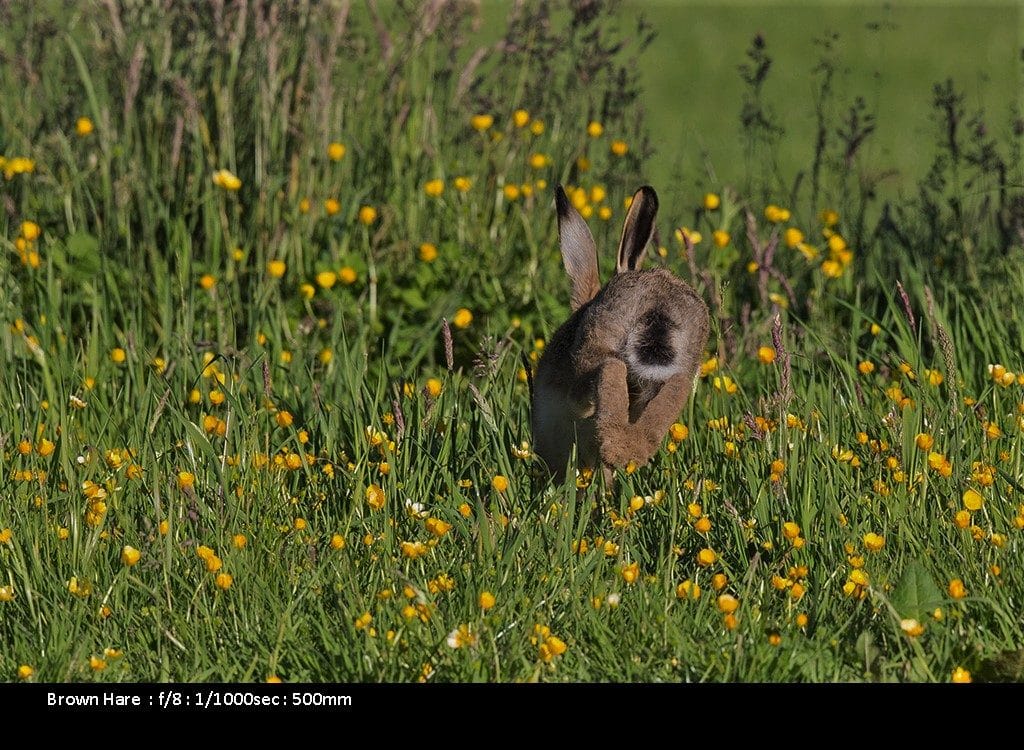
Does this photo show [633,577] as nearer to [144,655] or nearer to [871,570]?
[871,570]

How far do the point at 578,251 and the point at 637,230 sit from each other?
0.21 metres

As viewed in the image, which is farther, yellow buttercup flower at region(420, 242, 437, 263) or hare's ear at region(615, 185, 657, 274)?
yellow buttercup flower at region(420, 242, 437, 263)

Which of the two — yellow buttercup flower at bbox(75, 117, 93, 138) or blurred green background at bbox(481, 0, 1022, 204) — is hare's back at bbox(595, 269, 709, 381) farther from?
blurred green background at bbox(481, 0, 1022, 204)

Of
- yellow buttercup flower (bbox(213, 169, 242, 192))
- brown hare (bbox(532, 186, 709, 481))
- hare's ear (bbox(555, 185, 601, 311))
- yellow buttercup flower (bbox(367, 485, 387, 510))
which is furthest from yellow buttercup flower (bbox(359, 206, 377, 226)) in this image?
yellow buttercup flower (bbox(367, 485, 387, 510))

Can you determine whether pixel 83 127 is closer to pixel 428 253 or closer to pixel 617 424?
pixel 428 253

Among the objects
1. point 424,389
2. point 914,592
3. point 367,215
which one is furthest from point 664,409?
point 367,215

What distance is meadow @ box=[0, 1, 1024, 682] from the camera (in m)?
3.24

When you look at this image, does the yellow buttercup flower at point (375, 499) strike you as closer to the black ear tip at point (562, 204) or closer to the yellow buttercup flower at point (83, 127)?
the black ear tip at point (562, 204)

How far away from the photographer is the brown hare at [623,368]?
3.76 metres

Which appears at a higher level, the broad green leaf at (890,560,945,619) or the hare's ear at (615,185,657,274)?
the hare's ear at (615,185,657,274)

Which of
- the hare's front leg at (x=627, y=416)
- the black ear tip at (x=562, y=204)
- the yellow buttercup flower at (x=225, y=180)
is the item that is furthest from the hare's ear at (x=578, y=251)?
the yellow buttercup flower at (x=225, y=180)

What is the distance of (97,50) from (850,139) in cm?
307

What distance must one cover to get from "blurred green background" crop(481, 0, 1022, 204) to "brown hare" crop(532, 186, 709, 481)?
6.42 metres

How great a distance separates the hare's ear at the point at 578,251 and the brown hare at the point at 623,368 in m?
0.14
